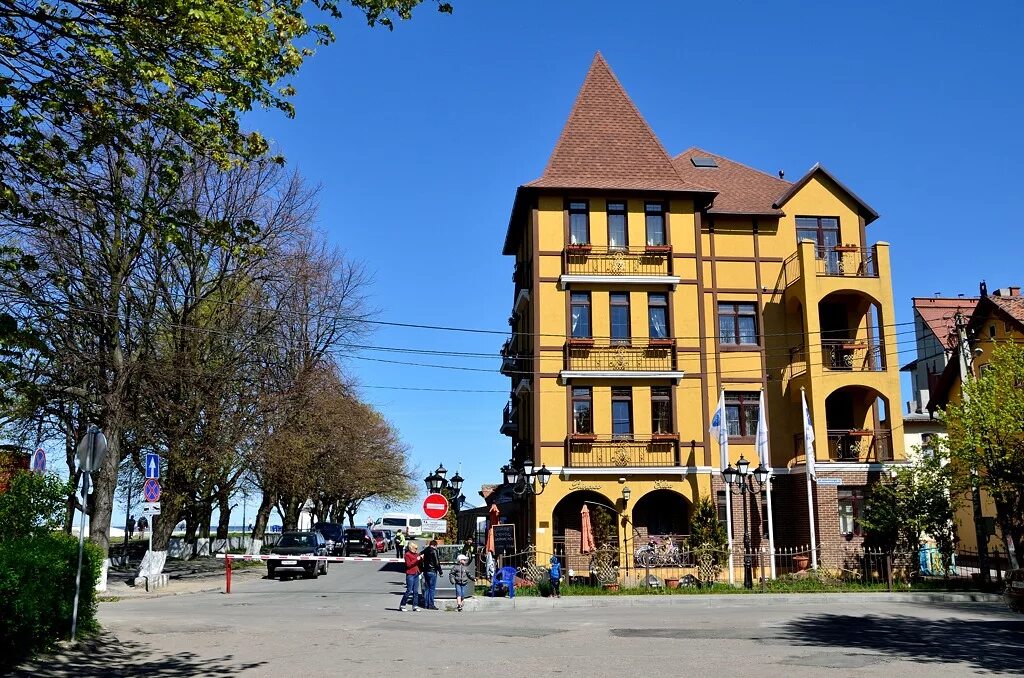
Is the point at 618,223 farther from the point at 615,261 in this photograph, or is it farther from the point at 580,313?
the point at 580,313

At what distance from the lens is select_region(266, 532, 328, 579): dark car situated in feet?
111

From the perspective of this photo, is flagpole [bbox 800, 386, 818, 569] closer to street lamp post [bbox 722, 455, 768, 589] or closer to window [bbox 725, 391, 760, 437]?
street lamp post [bbox 722, 455, 768, 589]

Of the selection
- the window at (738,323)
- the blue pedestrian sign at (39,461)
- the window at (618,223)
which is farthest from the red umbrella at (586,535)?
the blue pedestrian sign at (39,461)

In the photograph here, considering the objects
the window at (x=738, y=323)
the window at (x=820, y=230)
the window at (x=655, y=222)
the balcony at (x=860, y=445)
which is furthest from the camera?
the window at (x=820, y=230)

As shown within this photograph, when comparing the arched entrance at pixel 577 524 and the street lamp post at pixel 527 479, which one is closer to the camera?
the street lamp post at pixel 527 479

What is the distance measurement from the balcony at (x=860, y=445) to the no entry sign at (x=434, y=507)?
14.4 metres

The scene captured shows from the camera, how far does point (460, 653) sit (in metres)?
13.5

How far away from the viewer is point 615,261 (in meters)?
30.8

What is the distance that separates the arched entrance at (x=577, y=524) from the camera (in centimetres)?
2877

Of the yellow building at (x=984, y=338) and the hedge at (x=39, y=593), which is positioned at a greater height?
the yellow building at (x=984, y=338)

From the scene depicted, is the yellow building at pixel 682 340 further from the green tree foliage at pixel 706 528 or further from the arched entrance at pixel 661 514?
the green tree foliage at pixel 706 528

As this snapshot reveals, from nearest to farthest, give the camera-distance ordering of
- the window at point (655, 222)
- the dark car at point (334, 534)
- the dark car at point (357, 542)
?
the window at point (655, 222)
the dark car at point (357, 542)
the dark car at point (334, 534)

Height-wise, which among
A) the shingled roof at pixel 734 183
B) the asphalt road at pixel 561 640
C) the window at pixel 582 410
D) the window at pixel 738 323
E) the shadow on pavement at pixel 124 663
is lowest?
the asphalt road at pixel 561 640

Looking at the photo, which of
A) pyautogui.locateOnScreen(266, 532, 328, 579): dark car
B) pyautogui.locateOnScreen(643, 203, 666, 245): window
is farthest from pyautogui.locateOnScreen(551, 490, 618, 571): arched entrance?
pyautogui.locateOnScreen(266, 532, 328, 579): dark car
